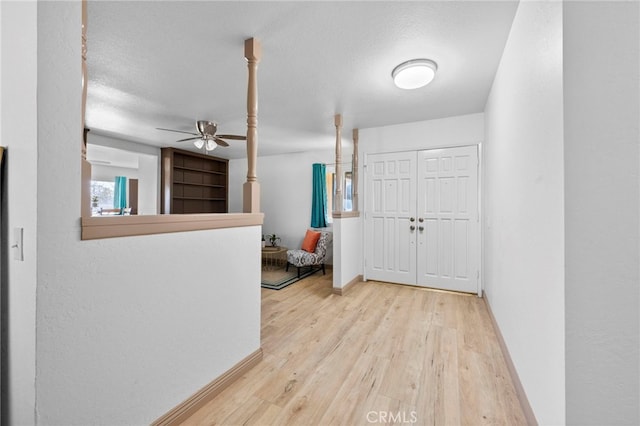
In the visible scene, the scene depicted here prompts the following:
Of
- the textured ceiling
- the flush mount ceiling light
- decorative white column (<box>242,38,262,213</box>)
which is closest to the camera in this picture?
the textured ceiling

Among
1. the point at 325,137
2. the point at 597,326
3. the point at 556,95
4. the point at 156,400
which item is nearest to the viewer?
the point at 597,326

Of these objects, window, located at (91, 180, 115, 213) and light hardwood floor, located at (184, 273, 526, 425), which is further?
window, located at (91, 180, 115, 213)

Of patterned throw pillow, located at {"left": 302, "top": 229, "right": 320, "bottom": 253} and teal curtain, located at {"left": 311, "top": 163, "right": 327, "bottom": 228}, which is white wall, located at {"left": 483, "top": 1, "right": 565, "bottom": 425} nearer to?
patterned throw pillow, located at {"left": 302, "top": 229, "right": 320, "bottom": 253}

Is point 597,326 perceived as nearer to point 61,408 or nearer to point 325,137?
point 61,408

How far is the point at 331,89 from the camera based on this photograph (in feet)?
9.06

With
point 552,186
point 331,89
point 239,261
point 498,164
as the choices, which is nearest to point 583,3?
point 552,186

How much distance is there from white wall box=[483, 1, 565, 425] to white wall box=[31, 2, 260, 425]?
5.31 ft

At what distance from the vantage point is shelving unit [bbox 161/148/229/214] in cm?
554

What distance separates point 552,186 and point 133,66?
10.2ft

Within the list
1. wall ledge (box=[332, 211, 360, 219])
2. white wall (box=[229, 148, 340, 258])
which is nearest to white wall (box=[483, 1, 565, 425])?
wall ledge (box=[332, 211, 360, 219])

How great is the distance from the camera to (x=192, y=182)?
6109 mm

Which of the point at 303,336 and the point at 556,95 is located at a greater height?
the point at 556,95

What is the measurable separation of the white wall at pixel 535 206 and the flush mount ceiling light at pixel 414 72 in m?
0.52

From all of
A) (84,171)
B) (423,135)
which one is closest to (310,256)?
(423,135)
